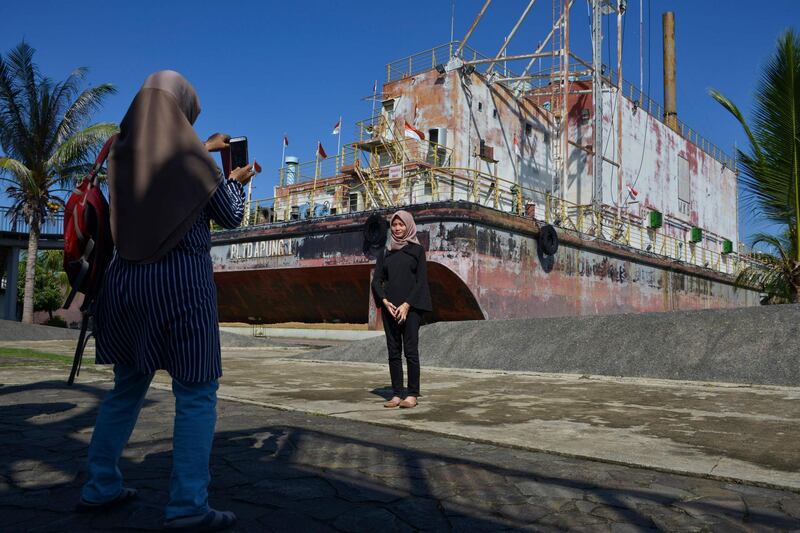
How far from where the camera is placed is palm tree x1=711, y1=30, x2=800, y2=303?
10.5m

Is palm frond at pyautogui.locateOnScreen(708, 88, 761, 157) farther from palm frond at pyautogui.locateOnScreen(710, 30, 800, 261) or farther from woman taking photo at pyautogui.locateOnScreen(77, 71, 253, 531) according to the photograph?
woman taking photo at pyautogui.locateOnScreen(77, 71, 253, 531)

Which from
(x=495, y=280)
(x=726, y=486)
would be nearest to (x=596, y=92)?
(x=495, y=280)

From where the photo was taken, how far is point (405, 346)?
506cm

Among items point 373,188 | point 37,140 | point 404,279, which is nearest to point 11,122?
point 37,140

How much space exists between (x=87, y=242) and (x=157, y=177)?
1.51 ft

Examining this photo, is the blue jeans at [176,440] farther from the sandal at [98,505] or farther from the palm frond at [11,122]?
the palm frond at [11,122]

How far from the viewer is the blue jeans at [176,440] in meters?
2.06

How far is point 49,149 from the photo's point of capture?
2127 cm

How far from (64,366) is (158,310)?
678 centimetres

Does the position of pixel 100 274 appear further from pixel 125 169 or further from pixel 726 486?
pixel 726 486

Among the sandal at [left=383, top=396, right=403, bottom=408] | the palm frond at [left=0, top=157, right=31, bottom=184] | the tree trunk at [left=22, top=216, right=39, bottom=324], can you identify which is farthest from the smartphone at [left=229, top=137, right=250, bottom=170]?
the palm frond at [left=0, top=157, right=31, bottom=184]

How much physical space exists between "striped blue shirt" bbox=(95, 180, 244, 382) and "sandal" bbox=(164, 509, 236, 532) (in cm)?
43

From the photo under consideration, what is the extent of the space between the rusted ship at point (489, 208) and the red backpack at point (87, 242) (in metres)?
11.7

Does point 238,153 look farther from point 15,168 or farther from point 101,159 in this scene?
point 15,168
